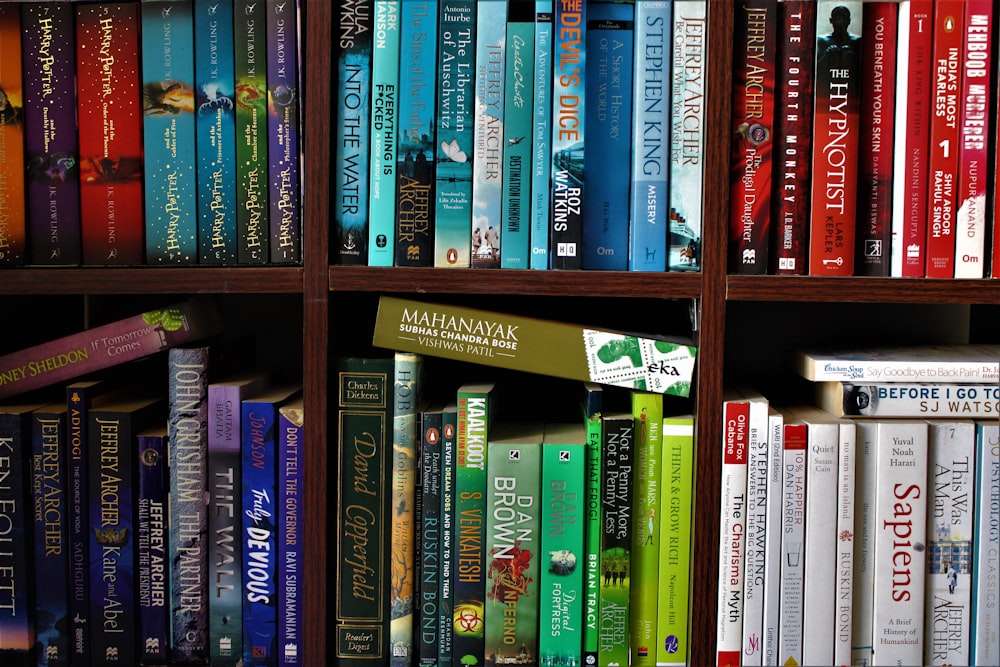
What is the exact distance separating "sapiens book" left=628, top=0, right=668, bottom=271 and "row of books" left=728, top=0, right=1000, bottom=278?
76 millimetres

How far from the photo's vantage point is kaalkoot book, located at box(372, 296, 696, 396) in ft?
3.12

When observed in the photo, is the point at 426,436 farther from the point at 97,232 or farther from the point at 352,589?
the point at 97,232

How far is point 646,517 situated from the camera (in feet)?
3.17

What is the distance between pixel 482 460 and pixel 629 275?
0.88ft

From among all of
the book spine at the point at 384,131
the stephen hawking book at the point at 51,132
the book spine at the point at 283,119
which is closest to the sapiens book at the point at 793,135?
the book spine at the point at 384,131

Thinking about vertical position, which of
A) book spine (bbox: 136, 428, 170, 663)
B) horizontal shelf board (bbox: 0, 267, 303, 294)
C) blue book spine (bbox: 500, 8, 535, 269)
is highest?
blue book spine (bbox: 500, 8, 535, 269)

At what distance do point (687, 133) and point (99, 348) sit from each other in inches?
28.8

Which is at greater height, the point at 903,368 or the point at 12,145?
the point at 12,145

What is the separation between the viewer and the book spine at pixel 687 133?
36.4 inches

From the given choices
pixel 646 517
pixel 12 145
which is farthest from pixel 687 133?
pixel 12 145

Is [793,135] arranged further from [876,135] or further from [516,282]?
[516,282]

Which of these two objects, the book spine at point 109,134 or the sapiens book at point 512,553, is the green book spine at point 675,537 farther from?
the book spine at point 109,134

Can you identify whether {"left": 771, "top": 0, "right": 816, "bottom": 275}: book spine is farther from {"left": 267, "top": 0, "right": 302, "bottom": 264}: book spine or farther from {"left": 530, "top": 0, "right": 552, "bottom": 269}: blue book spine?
{"left": 267, "top": 0, "right": 302, "bottom": 264}: book spine

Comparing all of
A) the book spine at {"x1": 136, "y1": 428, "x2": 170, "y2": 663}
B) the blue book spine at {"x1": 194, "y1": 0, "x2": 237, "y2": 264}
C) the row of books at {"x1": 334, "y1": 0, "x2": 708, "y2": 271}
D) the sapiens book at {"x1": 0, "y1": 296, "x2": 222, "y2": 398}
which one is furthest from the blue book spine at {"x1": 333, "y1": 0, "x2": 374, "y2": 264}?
the book spine at {"x1": 136, "y1": 428, "x2": 170, "y2": 663}
